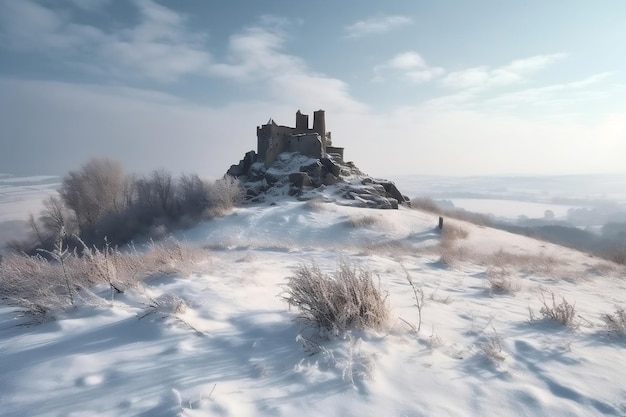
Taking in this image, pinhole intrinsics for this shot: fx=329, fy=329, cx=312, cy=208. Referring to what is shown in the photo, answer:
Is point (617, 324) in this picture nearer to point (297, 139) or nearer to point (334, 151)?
point (297, 139)

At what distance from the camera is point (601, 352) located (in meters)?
3.30

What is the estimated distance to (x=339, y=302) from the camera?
331 centimetres

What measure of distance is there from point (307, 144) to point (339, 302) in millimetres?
31649

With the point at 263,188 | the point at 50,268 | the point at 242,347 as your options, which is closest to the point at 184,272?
the point at 50,268

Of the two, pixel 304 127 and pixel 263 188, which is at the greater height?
pixel 304 127

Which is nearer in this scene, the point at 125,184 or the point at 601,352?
the point at 601,352

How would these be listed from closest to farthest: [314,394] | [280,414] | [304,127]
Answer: [280,414], [314,394], [304,127]

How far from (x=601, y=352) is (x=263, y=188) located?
29.2 m

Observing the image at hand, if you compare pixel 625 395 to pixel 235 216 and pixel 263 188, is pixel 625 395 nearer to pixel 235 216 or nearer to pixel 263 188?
pixel 235 216

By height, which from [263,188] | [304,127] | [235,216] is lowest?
[235,216]

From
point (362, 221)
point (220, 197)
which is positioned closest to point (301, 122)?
point (220, 197)

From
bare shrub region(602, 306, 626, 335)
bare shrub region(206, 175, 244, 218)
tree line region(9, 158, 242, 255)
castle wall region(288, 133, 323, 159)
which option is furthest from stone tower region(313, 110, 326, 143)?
bare shrub region(602, 306, 626, 335)

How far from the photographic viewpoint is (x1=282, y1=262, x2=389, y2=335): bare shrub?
3189 millimetres

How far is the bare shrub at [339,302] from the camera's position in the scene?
3.19 m
